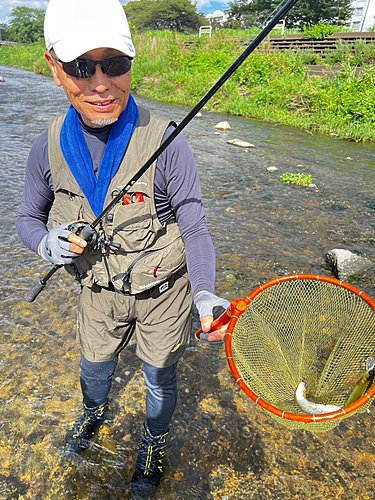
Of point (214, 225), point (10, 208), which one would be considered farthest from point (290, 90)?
point (10, 208)

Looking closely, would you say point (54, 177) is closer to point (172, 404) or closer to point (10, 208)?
point (172, 404)

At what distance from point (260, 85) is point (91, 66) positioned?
1925cm

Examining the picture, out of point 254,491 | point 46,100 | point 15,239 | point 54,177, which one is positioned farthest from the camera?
point 46,100

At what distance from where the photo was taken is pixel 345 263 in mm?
5164

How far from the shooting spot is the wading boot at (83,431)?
2.77 meters

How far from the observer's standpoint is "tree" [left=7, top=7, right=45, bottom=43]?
80.7 meters

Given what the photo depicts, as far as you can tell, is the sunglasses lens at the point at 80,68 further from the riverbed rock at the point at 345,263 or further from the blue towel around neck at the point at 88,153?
the riverbed rock at the point at 345,263

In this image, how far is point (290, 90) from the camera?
17.3m

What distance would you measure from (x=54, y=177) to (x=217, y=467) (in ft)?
7.45

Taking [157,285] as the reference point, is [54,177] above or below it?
above

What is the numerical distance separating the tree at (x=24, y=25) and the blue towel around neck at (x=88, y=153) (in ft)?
303

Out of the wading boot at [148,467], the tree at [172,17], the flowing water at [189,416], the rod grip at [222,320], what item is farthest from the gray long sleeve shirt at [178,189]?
the tree at [172,17]

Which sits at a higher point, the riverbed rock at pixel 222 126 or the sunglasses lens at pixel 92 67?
the sunglasses lens at pixel 92 67

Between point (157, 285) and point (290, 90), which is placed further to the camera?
point (290, 90)
